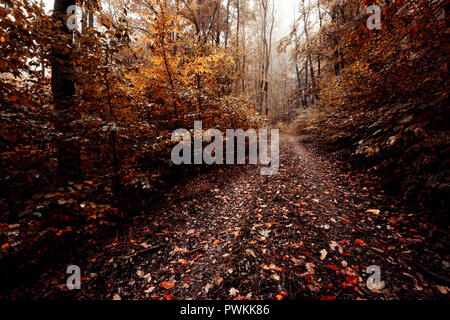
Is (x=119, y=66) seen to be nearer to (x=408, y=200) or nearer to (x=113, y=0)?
(x=408, y=200)

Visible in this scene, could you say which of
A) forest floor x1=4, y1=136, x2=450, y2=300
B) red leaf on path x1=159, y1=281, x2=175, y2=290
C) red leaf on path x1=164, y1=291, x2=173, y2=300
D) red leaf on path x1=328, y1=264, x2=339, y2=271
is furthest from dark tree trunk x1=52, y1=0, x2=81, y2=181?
red leaf on path x1=328, y1=264, x2=339, y2=271

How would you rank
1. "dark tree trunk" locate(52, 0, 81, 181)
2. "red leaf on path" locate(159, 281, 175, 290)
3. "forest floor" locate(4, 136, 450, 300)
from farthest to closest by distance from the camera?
"dark tree trunk" locate(52, 0, 81, 181), "red leaf on path" locate(159, 281, 175, 290), "forest floor" locate(4, 136, 450, 300)

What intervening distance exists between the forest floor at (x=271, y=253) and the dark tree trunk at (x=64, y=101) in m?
1.68

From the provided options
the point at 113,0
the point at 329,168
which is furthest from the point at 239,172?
the point at 113,0

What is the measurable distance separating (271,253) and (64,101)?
187 inches

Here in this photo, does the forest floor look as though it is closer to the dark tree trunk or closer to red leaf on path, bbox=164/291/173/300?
red leaf on path, bbox=164/291/173/300

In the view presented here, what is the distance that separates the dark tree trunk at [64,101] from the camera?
3002mm

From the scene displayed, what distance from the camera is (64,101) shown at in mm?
3240

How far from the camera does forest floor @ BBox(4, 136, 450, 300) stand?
227cm

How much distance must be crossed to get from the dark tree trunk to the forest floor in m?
1.68

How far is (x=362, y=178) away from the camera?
187 inches

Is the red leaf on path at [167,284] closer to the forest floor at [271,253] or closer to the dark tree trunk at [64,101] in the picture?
the forest floor at [271,253]

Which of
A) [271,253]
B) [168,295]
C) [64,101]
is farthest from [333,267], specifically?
[64,101]
